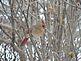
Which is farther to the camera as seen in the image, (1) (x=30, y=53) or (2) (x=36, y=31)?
(1) (x=30, y=53)

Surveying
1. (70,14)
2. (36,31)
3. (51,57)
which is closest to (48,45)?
(51,57)

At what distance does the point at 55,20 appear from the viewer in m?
2.84

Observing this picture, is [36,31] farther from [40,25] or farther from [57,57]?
[57,57]

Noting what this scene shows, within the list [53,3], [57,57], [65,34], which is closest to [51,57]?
[57,57]

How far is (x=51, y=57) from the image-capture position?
284 centimetres

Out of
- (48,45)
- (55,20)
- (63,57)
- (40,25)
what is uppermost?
(40,25)

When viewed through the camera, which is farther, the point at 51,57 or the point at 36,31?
the point at 51,57

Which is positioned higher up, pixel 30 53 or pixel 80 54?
pixel 30 53

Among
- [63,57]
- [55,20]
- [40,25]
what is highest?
[40,25]

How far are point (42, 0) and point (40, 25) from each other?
1.16 m

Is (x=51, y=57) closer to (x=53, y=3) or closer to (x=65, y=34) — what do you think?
(x=65, y=34)

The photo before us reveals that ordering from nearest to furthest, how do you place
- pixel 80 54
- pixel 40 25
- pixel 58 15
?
pixel 40 25, pixel 58 15, pixel 80 54

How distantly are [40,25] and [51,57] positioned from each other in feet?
3.86

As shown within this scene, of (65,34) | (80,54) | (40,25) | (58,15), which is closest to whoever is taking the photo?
(40,25)
